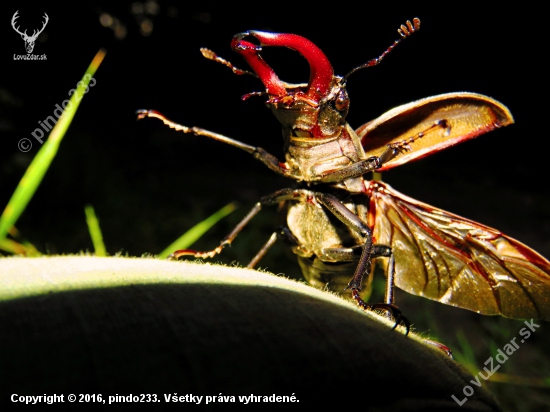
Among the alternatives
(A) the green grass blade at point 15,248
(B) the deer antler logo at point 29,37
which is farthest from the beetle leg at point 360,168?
(B) the deer antler logo at point 29,37

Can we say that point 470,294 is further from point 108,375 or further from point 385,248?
point 108,375

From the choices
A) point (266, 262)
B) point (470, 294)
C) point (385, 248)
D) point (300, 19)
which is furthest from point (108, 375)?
point (300, 19)

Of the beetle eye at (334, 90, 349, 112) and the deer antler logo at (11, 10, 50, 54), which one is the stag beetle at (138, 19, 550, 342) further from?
the deer antler logo at (11, 10, 50, 54)

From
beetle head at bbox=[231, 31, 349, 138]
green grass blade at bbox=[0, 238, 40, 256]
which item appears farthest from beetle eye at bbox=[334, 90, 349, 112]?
green grass blade at bbox=[0, 238, 40, 256]

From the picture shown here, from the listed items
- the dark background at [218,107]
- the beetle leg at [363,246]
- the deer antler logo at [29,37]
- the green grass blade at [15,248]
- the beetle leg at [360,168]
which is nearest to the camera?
the beetle leg at [363,246]

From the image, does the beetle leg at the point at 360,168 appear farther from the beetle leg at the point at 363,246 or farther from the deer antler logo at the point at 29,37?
the deer antler logo at the point at 29,37

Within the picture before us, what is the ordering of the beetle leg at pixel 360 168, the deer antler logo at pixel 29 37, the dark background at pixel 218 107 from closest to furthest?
the beetle leg at pixel 360 168 < the deer antler logo at pixel 29 37 < the dark background at pixel 218 107
